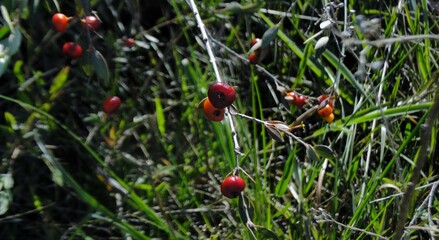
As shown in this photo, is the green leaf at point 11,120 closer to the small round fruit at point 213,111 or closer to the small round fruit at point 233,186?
the small round fruit at point 213,111

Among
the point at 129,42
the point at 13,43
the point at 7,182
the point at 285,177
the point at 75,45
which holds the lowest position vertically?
the point at 285,177

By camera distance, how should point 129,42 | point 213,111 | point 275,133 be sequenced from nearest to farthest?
point 275,133, point 213,111, point 129,42

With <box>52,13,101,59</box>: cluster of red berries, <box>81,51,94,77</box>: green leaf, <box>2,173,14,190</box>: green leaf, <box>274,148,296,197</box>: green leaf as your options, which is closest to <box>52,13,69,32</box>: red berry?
<box>52,13,101,59</box>: cluster of red berries

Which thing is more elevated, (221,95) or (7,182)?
(221,95)

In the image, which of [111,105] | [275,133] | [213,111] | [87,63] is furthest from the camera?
[111,105]

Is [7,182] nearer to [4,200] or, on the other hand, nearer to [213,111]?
[4,200]

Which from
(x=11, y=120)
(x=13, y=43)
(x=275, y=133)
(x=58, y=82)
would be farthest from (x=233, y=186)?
(x=58, y=82)

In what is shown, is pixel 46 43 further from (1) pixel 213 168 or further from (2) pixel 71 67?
(1) pixel 213 168

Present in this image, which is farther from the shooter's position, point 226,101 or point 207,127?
point 207,127

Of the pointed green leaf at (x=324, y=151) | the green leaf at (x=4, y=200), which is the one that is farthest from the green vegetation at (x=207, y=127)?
the pointed green leaf at (x=324, y=151)
